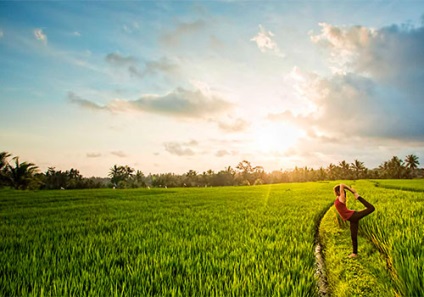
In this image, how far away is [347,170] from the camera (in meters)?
94.3

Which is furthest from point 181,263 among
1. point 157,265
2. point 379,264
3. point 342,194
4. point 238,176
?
point 238,176

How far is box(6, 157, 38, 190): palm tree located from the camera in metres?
43.2

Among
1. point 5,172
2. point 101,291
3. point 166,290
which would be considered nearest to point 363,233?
point 166,290

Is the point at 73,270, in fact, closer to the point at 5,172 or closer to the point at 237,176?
the point at 5,172

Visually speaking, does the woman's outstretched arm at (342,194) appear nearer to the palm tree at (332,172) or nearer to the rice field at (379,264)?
the rice field at (379,264)

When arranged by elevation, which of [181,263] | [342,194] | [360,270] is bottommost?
[360,270]

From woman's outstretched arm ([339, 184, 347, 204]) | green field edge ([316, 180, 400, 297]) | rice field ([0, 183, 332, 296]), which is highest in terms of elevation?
woman's outstretched arm ([339, 184, 347, 204])

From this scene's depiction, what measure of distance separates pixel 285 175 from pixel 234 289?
10461 centimetres

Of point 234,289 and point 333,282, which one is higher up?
point 234,289

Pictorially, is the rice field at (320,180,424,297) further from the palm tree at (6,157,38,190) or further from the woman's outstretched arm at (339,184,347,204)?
Answer: the palm tree at (6,157,38,190)

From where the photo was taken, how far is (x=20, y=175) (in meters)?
43.8

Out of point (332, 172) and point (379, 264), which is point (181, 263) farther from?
point (332, 172)

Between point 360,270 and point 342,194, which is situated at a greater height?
point 342,194

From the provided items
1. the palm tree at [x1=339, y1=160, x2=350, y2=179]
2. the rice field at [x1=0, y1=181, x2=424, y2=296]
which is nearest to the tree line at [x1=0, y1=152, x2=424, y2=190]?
the palm tree at [x1=339, y1=160, x2=350, y2=179]
